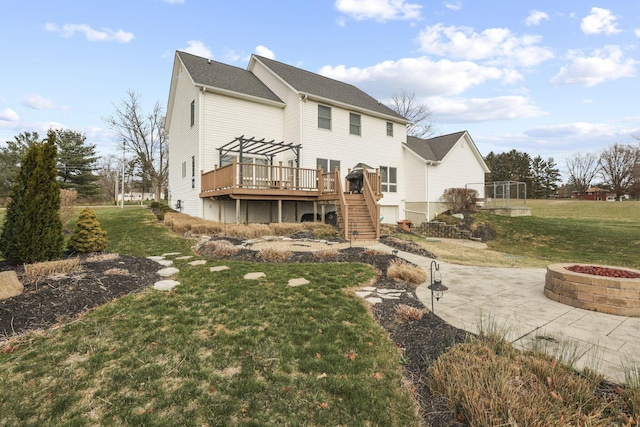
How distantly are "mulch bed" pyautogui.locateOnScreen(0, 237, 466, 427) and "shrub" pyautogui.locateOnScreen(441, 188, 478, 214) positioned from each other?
Answer: 14772 millimetres

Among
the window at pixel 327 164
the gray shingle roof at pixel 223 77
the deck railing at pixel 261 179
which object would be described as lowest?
the deck railing at pixel 261 179

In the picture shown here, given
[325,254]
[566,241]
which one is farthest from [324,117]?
[566,241]

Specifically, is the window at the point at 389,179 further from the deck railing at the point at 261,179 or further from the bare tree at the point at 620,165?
the bare tree at the point at 620,165

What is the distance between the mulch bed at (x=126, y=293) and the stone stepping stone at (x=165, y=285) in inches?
5.2

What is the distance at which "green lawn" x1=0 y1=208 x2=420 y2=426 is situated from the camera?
83.3 inches

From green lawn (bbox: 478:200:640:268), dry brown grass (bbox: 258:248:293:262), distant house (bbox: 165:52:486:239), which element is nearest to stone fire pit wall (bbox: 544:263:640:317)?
dry brown grass (bbox: 258:248:293:262)

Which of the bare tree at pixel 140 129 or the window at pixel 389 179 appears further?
the bare tree at pixel 140 129

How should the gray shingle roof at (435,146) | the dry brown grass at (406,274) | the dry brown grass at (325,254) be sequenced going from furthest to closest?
the gray shingle roof at (435,146), the dry brown grass at (325,254), the dry brown grass at (406,274)

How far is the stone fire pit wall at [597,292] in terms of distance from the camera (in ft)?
12.5

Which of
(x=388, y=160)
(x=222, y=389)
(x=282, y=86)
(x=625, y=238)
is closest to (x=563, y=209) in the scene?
(x=625, y=238)

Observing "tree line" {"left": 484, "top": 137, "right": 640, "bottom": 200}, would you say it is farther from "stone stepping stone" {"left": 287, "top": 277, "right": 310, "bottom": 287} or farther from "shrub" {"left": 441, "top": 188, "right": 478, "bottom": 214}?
"stone stepping stone" {"left": 287, "top": 277, "right": 310, "bottom": 287}

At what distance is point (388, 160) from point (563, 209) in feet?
62.6

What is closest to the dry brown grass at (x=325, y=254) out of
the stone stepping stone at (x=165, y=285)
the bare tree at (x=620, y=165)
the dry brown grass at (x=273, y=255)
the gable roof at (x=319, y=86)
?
the dry brown grass at (x=273, y=255)

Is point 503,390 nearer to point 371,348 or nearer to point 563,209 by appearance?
point 371,348
